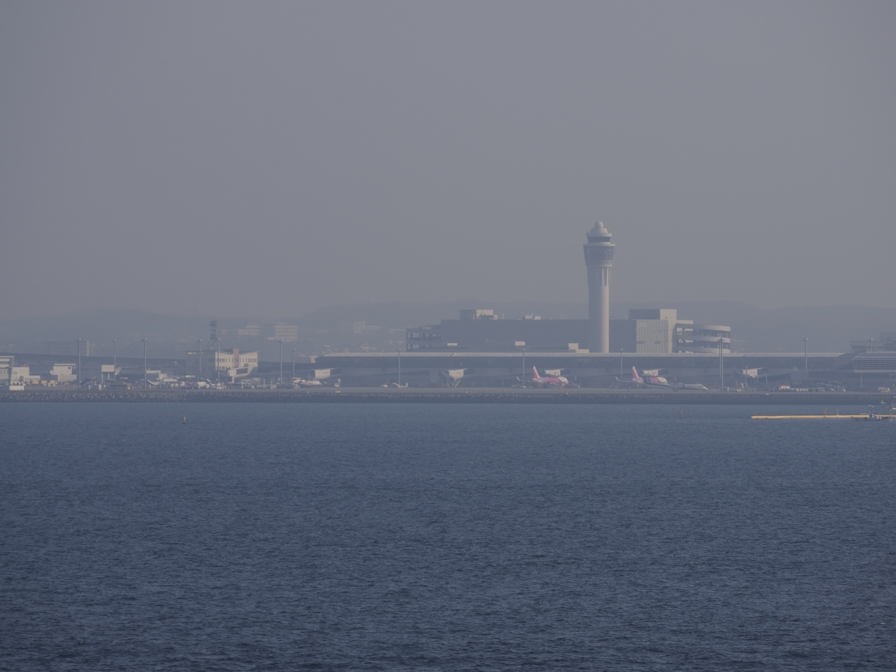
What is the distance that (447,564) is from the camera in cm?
5834

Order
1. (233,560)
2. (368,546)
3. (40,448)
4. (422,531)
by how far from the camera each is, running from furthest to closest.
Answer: (40,448) → (422,531) → (368,546) → (233,560)

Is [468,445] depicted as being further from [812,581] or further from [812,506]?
[812,581]

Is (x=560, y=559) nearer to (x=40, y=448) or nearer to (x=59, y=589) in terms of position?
(x=59, y=589)

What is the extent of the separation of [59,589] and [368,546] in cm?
1669

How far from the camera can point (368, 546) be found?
63312mm

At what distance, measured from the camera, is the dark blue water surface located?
43.6m

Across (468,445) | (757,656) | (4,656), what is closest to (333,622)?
(4,656)

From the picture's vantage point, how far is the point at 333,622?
1855 inches

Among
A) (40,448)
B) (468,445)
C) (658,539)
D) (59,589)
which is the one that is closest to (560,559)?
(658,539)

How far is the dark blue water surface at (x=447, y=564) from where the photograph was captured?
4356 cm

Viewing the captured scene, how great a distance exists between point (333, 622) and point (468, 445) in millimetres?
90006

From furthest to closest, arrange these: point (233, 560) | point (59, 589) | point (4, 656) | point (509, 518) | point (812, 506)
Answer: point (812, 506), point (509, 518), point (233, 560), point (59, 589), point (4, 656)

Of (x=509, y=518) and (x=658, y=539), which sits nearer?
(x=658, y=539)

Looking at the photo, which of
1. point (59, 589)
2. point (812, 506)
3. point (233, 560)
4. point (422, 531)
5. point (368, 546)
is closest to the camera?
point (59, 589)
